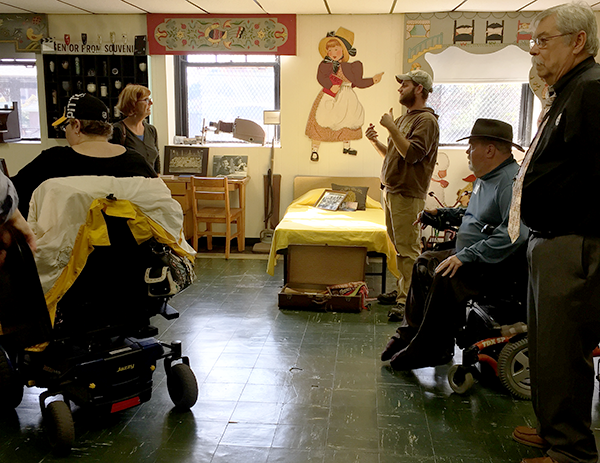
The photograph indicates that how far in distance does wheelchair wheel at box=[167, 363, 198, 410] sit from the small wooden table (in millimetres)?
3369

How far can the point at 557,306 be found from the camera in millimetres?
1940

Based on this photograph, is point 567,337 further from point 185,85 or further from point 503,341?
point 185,85

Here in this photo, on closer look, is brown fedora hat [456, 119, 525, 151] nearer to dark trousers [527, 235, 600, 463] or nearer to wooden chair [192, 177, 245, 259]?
dark trousers [527, 235, 600, 463]

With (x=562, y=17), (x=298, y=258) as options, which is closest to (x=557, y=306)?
(x=562, y=17)

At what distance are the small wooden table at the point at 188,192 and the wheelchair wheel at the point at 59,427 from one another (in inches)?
144

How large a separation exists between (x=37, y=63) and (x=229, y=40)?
216cm

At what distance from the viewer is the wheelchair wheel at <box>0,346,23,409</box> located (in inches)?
94.4

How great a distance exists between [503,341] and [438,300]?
1.27 ft

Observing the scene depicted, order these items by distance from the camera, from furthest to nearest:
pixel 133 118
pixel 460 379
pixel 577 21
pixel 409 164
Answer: pixel 133 118, pixel 409 164, pixel 460 379, pixel 577 21

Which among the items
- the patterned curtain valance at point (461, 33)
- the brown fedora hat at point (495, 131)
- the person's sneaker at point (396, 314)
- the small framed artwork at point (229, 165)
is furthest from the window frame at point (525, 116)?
the brown fedora hat at point (495, 131)

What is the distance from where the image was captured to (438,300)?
108 inches

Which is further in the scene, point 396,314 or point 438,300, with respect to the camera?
point 396,314

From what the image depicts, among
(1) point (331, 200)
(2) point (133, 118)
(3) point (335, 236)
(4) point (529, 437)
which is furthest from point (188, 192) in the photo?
(4) point (529, 437)

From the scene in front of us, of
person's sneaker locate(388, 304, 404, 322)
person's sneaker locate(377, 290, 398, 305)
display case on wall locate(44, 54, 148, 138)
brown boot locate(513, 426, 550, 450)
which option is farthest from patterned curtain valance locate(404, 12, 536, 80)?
brown boot locate(513, 426, 550, 450)
